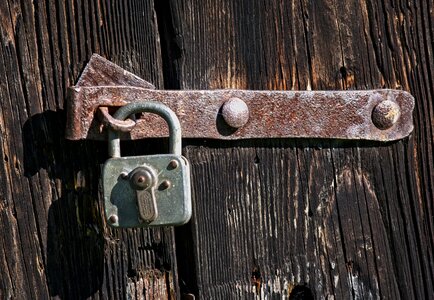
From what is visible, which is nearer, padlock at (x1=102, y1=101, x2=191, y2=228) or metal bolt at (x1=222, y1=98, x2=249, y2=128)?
padlock at (x1=102, y1=101, x2=191, y2=228)

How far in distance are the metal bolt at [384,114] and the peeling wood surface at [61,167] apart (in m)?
0.38

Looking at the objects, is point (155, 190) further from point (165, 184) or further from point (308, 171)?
point (308, 171)

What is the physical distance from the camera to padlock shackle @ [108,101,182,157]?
1.02m

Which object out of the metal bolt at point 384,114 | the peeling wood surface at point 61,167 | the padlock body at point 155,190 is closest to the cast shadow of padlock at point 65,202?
the peeling wood surface at point 61,167

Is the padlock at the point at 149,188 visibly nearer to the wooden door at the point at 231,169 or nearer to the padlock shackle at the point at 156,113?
the padlock shackle at the point at 156,113

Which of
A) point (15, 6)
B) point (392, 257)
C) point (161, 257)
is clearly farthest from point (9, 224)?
point (392, 257)

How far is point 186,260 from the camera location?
117 centimetres

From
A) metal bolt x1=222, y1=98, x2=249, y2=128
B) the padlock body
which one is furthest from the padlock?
metal bolt x1=222, y1=98, x2=249, y2=128

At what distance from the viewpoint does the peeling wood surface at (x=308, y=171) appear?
1.16m

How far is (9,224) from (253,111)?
0.45 metres

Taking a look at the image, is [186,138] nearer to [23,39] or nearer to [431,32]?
[23,39]

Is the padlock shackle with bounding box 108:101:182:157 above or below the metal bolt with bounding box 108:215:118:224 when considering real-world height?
above

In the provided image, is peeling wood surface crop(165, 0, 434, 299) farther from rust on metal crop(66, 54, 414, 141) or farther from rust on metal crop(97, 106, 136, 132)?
rust on metal crop(97, 106, 136, 132)

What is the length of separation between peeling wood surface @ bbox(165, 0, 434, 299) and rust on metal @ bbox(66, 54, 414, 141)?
4cm
